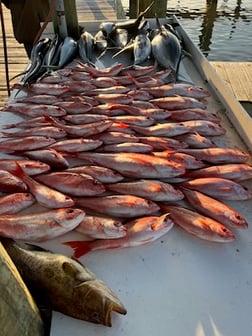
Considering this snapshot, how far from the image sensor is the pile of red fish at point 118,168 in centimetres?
175

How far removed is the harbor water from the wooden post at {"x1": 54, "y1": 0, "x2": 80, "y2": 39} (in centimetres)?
547

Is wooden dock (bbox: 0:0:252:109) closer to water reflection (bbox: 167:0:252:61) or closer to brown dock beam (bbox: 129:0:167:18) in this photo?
brown dock beam (bbox: 129:0:167:18)

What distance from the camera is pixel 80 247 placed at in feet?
5.50

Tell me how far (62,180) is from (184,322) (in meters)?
0.97

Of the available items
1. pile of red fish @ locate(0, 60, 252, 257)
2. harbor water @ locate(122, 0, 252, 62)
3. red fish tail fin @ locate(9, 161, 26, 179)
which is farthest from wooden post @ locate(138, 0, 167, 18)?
red fish tail fin @ locate(9, 161, 26, 179)

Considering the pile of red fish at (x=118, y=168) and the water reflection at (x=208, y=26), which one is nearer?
the pile of red fish at (x=118, y=168)

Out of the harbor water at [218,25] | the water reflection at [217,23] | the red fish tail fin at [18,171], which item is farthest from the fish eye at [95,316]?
the water reflection at [217,23]

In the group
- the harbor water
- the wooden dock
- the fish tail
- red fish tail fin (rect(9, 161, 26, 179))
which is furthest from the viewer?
the harbor water

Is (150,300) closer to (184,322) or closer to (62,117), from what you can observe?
(184,322)

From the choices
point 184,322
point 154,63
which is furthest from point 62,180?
point 154,63

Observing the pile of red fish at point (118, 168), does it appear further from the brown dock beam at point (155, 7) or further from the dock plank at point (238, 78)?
the brown dock beam at point (155, 7)

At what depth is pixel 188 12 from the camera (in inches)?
470

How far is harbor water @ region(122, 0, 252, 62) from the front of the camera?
9.48 meters

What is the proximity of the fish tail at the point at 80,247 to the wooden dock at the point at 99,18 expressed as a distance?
133 inches
